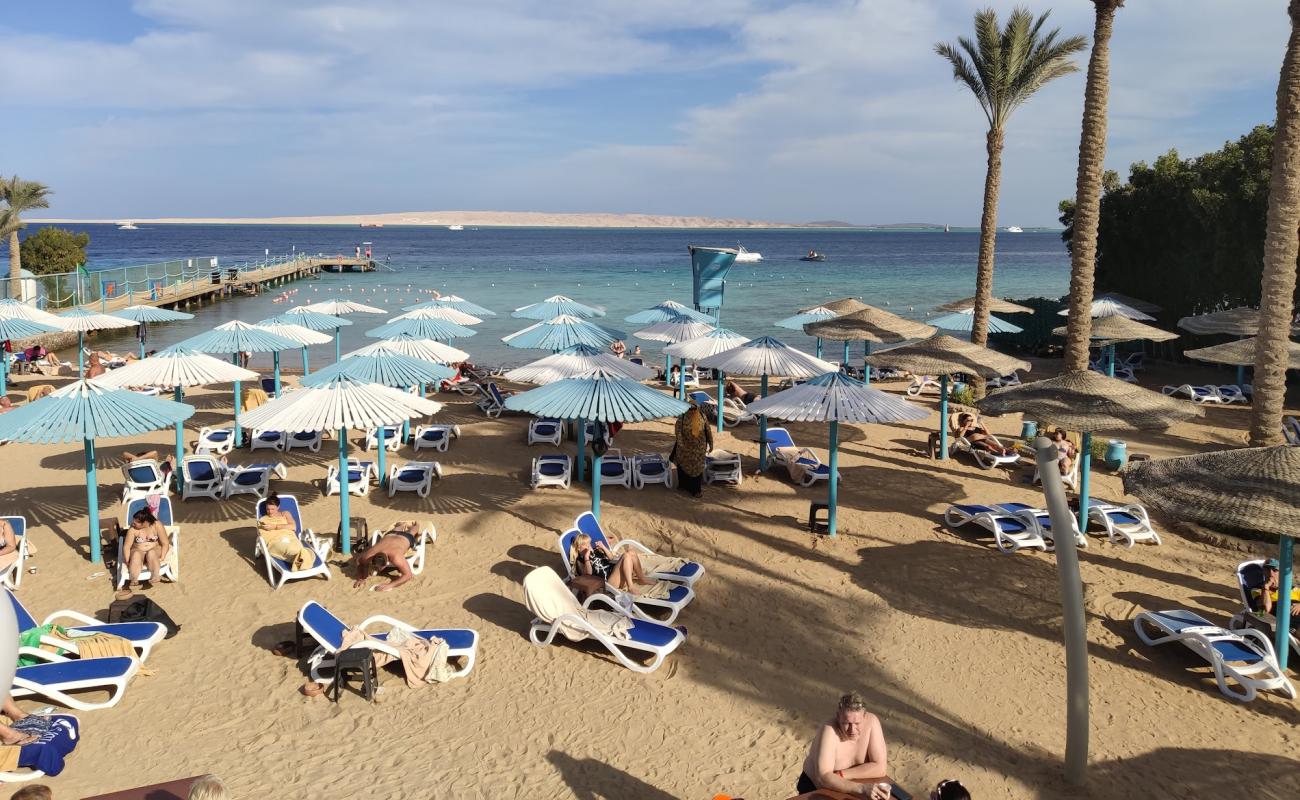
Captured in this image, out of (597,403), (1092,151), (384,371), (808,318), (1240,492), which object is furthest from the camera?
(808,318)

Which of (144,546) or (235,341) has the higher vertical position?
(235,341)

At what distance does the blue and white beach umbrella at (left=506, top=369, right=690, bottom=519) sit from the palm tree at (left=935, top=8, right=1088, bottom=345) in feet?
33.1

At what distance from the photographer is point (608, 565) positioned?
8.57 meters

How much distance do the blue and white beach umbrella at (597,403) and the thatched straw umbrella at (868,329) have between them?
725 cm

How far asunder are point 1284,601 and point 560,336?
11.9 metres

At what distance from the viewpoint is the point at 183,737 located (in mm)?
6230

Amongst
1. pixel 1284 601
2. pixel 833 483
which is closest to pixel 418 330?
pixel 833 483

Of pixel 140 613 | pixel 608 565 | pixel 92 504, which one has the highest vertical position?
pixel 92 504

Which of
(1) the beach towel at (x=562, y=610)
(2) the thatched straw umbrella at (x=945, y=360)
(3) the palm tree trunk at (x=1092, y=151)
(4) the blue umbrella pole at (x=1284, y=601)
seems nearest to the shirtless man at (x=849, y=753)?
(1) the beach towel at (x=562, y=610)

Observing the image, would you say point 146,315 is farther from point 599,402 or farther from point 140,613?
point 599,402

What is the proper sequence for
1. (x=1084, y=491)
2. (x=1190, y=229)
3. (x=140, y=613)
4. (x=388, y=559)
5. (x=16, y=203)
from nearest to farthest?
(x=140, y=613), (x=388, y=559), (x=1084, y=491), (x=1190, y=229), (x=16, y=203)

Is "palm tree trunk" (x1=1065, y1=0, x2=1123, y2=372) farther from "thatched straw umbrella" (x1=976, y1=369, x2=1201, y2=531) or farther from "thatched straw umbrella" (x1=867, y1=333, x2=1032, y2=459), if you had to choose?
"thatched straw umbrella" (x1=976, y1=369, x2=1201, y2=531)

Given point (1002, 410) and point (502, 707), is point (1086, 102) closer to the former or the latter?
point (1002, 410)

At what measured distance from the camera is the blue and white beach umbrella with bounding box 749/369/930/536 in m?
9.65
